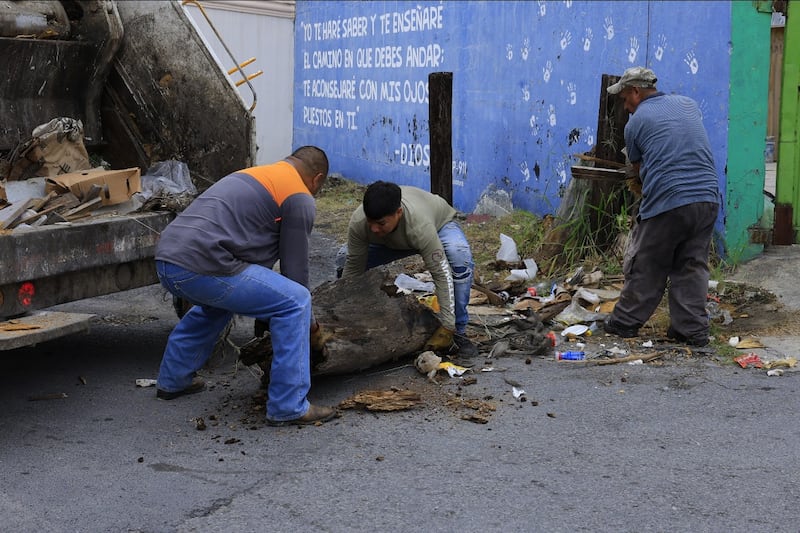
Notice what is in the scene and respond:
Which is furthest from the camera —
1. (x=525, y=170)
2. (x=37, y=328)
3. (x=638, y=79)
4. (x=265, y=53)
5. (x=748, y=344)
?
(x=265, y=53)

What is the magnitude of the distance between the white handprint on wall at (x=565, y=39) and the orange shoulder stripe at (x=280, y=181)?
511 cm

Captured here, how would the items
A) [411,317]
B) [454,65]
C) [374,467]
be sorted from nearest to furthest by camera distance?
[374,467], [411,317], [454,65]

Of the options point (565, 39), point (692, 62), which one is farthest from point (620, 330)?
point (565, 39)

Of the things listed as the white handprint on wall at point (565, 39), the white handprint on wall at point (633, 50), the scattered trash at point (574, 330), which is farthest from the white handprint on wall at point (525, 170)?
the scattered trash at point (574, 330)

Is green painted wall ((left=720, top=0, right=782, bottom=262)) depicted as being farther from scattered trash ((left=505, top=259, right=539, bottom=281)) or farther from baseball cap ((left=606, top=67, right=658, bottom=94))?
baseball cap ((left=606, top=67, right=658, bottom=94))

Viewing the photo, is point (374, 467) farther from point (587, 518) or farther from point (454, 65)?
point (454, 65)

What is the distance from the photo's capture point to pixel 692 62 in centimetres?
754

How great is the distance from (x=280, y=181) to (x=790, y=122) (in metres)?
4.27

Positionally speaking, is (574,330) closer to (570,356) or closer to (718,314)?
(570,356)

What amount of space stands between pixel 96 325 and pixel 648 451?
3.94 metres

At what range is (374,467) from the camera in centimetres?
400

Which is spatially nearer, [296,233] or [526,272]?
[296,233]

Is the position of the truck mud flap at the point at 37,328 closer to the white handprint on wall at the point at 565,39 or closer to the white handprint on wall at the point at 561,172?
the white handprint on wall at the point at 561,172

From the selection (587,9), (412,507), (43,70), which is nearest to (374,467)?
(412,507)
